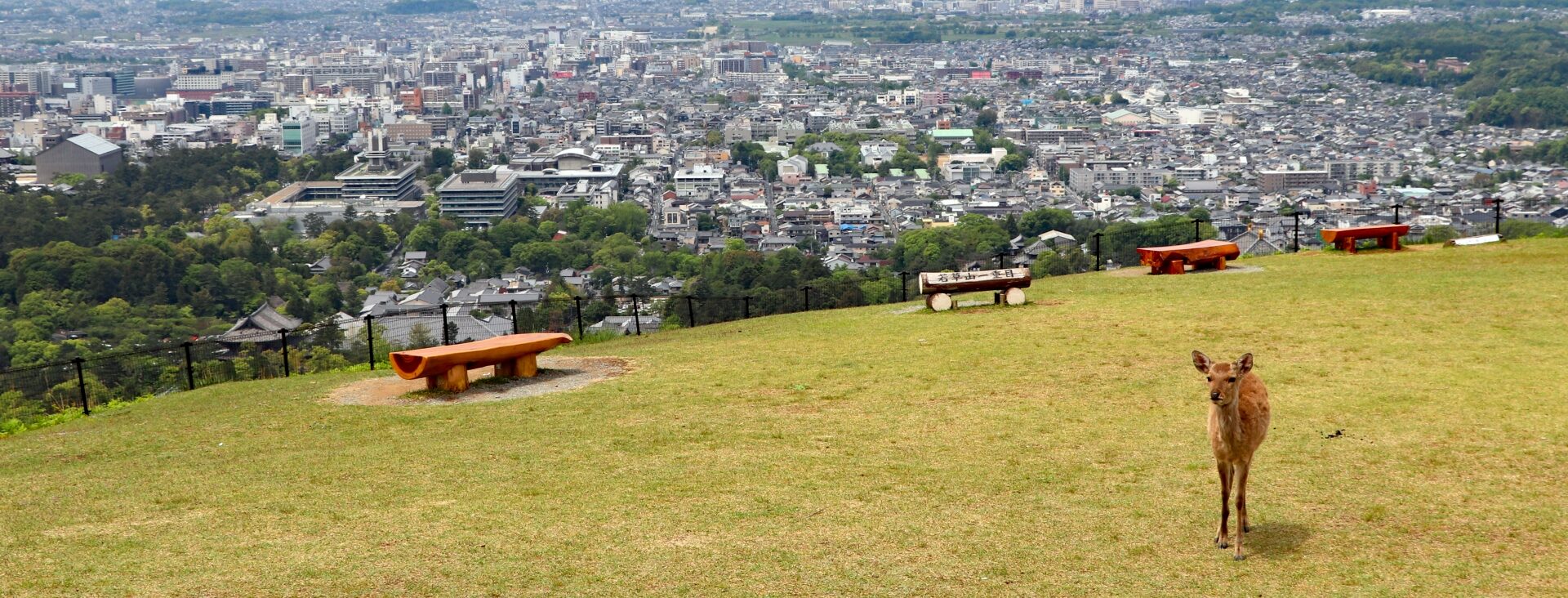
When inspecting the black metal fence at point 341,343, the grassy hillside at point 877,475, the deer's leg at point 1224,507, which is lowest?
the black metal fence at point 341,343

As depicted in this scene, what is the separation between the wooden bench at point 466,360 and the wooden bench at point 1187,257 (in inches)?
268

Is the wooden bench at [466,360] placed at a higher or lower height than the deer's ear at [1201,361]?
lower

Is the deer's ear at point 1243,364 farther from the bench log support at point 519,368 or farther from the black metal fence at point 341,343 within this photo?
the black metal fence at point 341,343

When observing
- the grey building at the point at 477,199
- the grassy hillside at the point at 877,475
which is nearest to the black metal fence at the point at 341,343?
the grassy hillside at the point at 877,475

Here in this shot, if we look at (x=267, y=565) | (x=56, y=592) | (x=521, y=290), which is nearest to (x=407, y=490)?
(x=267, y=565)

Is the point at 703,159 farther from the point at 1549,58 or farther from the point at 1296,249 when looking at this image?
the point at 1296,249

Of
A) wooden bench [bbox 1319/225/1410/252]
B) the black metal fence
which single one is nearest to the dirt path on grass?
the black metal fence

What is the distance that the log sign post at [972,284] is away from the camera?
1383 centimetres

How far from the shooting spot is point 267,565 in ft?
22.0

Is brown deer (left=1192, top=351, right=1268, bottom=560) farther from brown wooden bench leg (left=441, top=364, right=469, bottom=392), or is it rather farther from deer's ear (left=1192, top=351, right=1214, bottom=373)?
brown wooden bench leg (left=441, top=364, right=469, bottom=392)

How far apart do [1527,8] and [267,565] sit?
16610cm

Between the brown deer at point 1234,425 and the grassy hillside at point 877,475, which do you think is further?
the grassy hillside at point 877,475

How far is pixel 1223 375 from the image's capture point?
6199 millimetres

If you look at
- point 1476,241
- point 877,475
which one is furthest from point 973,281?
point 1476,241
